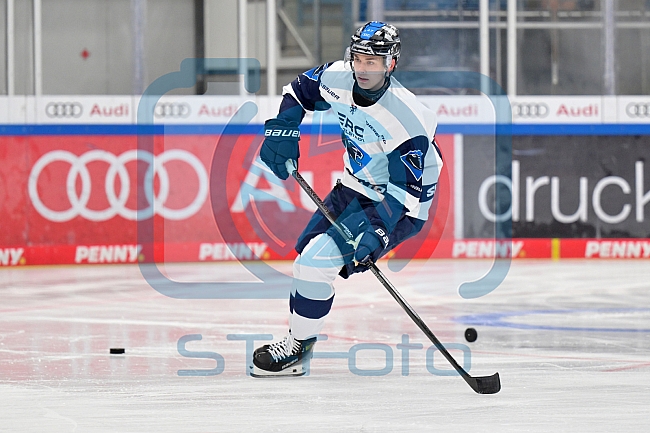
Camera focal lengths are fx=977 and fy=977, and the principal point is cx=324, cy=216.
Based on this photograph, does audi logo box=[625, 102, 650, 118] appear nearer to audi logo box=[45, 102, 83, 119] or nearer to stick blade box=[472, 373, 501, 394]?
audi logo box=[45, 102, 83, 119]

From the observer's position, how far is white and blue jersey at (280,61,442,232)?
3721mm

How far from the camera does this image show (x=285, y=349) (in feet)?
12.6

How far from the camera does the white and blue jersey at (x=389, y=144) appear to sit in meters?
3.72

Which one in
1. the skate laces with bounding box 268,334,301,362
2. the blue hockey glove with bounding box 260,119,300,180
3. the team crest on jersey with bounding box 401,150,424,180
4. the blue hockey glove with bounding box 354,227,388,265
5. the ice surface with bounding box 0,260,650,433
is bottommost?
the ice surface with bounding box 0,260,650,433

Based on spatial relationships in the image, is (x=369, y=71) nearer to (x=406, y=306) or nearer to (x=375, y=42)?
(x=375, y=42)

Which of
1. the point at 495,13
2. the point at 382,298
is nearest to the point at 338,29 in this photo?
the point at 495,13

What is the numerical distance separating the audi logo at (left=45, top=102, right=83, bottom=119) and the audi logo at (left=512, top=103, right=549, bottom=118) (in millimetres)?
4181

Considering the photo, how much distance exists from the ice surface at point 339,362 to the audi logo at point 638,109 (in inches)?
107

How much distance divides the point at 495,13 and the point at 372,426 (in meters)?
7.45

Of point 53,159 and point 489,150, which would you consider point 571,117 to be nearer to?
point 489,150

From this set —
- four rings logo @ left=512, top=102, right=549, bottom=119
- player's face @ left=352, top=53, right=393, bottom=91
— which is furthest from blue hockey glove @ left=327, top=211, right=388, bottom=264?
four rings logo @ left=512, top=102, right=549, bottom=119

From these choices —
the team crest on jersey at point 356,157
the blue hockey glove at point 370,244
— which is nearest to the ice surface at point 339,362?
the blue hockey glove at point 370,244

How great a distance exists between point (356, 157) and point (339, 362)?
88cm

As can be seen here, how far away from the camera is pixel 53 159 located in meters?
8.81
